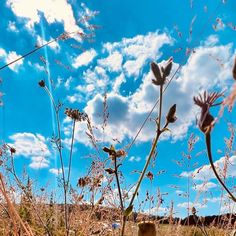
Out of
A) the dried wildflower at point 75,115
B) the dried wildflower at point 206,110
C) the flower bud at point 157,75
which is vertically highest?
the dried wildflower at point 75,115

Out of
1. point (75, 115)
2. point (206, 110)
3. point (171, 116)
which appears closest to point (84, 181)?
point (75, 115)

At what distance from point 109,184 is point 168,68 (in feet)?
4.38

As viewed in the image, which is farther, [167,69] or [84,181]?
[84,181]

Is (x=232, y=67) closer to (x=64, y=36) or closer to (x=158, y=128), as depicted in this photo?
(x=158, y=128)

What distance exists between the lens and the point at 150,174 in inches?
75.1

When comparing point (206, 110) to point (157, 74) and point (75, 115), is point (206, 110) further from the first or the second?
point (75, 115)

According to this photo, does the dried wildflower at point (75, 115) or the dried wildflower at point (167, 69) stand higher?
the dried wildflower at point (75, 115)

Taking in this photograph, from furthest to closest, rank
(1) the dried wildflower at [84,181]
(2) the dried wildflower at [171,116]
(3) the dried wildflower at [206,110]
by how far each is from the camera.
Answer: (1) the dried wildflower at [84,181]
(2) the dried wildflower at [171,116]
(3) the dried wildflower at [206,110]

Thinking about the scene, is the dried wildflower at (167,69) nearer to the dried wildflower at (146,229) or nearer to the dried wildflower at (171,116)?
the dried wildflower at (171,116)

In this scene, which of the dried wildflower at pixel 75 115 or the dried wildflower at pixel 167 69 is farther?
the dried wildflower at pixel 75 115

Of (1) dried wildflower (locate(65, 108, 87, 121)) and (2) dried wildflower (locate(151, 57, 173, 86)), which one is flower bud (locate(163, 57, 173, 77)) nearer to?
(2) dried wildflower (locate(151, 57, 173, 86))

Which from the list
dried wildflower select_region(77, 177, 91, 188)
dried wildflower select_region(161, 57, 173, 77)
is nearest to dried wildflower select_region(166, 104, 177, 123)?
→ dried wildflower select_region(161, 57, 173, 77)

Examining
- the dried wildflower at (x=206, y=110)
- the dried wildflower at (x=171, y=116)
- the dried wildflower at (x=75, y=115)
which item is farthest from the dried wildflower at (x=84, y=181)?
the dried wildflower at (x=206, y=110)

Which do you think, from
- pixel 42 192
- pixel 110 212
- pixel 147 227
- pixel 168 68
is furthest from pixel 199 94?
pixel 42 192
